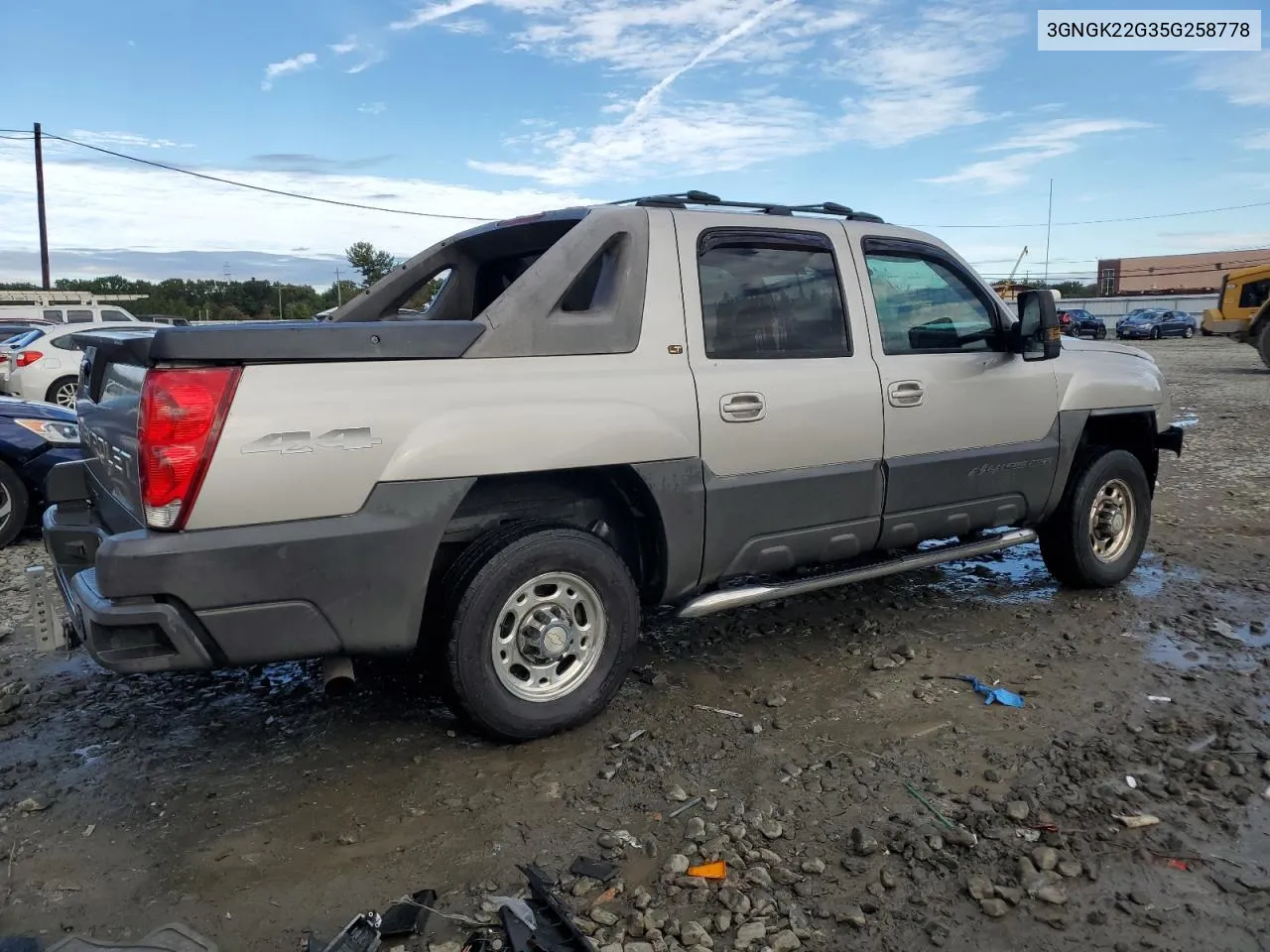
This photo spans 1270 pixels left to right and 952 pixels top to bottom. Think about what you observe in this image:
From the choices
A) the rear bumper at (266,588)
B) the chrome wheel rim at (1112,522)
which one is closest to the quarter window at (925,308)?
the chrome wheel rim at (1112,522)

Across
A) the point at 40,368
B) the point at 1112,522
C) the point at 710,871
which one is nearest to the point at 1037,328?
the point at 1112,522

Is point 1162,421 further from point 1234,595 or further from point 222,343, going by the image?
point 222,343

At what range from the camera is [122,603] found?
280cm

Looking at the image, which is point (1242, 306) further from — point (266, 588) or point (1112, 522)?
point (266, 588)

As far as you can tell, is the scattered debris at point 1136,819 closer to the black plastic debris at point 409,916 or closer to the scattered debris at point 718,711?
the scattered debris at point 718,711

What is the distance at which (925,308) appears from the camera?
466cm

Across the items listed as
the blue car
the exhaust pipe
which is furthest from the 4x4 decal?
the blue car

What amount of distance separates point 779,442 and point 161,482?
234 centimetres

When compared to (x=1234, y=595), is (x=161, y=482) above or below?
above

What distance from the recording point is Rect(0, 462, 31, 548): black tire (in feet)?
21.5

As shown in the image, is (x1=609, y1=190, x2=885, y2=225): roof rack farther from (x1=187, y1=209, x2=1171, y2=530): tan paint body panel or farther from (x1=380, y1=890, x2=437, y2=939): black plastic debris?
(x1=380, y1=890, x2=437, y2=939): black plastic debris

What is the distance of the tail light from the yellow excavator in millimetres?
24713

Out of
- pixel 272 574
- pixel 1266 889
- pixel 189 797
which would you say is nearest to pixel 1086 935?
pixel 1266 889

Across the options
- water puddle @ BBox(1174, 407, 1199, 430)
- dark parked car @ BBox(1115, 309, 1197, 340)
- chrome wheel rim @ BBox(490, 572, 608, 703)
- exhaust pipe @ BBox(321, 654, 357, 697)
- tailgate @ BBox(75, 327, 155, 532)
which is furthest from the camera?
dark parked car @ BBox(1115, 309, 1197, 340)
